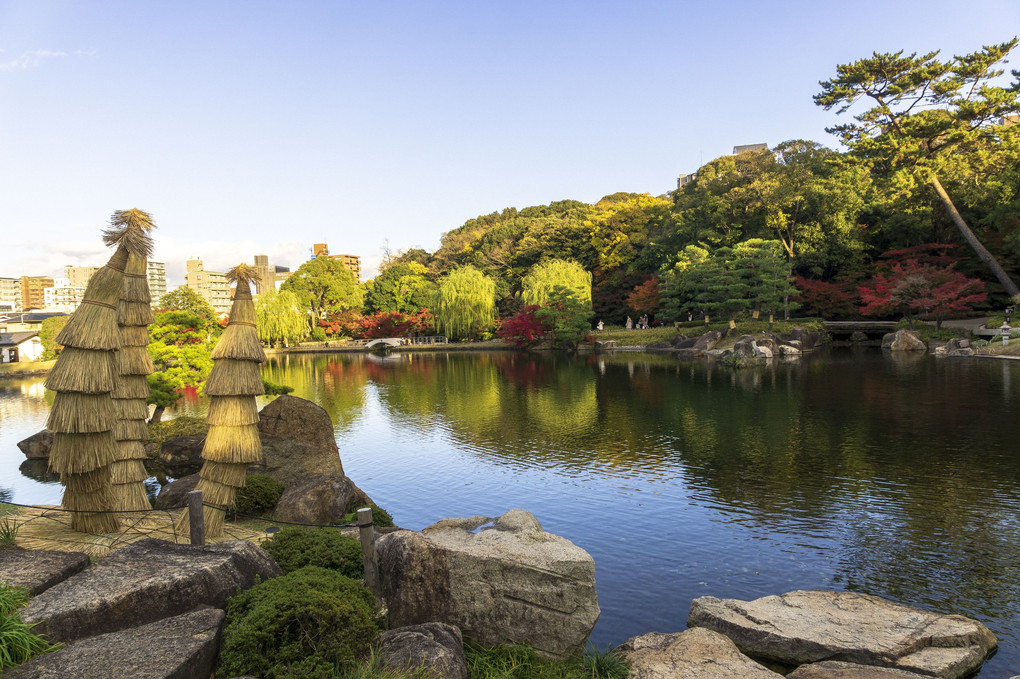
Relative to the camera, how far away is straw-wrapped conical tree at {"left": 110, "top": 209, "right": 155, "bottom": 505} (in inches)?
395

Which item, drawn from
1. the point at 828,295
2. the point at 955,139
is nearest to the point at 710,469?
the point at 955,139

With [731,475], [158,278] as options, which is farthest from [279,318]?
[158,278]

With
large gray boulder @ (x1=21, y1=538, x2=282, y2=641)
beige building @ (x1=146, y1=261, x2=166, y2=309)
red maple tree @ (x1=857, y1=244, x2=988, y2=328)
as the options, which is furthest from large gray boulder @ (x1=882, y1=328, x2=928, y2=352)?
beige building @ (x1=146, y1=261, x2=166, y2=309)

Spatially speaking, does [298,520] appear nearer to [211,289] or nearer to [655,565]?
[655,565]

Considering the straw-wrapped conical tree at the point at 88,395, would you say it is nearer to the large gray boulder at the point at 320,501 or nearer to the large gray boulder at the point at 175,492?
the large gray boulder at the point at 320,501

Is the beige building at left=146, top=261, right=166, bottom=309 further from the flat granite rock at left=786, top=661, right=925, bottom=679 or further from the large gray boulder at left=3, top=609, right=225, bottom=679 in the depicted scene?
the flat granite rock at left=786, top=661, right=925, bottom=679

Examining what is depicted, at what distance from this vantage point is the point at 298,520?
1109cm

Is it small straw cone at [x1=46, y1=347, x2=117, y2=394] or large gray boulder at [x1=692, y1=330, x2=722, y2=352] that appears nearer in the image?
small straw cone at [x1=46, y1=347, x2=117, y2=394]

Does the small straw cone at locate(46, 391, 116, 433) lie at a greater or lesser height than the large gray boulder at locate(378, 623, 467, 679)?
greater

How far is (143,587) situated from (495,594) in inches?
130

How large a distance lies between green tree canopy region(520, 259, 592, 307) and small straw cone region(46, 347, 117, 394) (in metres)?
45.8

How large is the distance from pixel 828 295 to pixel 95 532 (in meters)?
47.4

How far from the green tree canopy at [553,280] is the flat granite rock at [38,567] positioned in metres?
47.7

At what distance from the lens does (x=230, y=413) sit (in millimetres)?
9070
